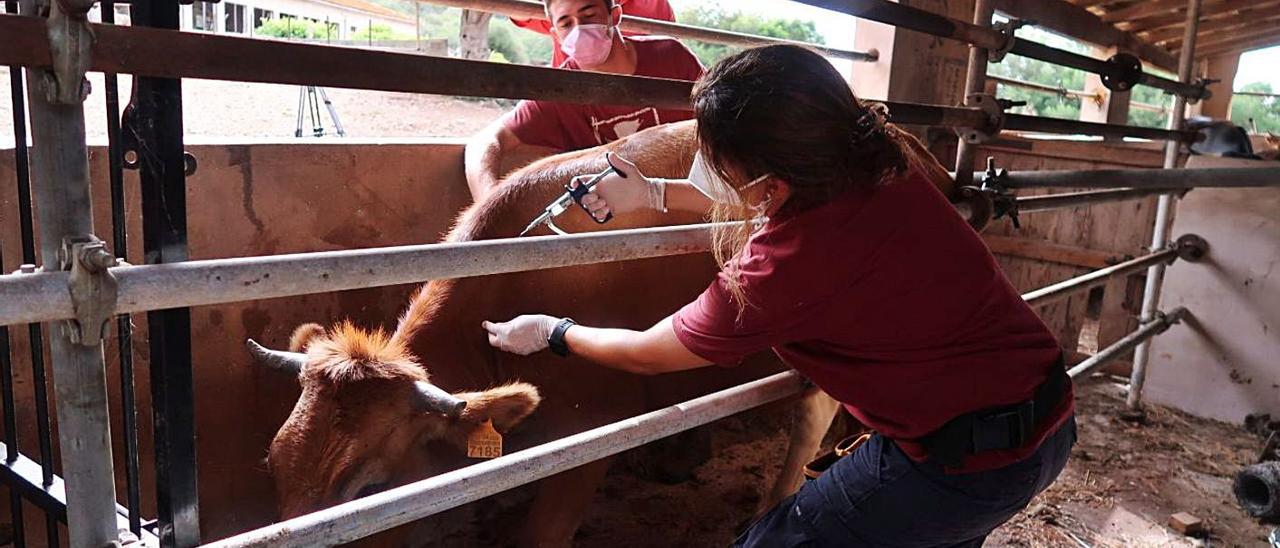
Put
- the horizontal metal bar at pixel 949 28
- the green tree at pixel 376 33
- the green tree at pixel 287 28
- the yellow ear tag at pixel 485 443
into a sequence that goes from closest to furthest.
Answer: the yellow ear tag at pixel 485 443 → the horizontal metal bar at pixel 949 28 → the green tree at pixel 287 28 → the green tree at pixel 376 33

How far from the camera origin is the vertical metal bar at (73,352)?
3.91 ft

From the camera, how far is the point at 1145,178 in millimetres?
3822

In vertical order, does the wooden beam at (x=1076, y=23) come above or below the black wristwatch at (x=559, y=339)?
above

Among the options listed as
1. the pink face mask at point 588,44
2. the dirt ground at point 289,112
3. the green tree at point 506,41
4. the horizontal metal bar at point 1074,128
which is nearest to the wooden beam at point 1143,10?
the horizontal metal bar at point 1074,128

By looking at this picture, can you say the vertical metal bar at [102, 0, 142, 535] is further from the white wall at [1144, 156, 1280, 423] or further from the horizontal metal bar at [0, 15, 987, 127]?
the white wall at [1144, 156, 1280, 423]

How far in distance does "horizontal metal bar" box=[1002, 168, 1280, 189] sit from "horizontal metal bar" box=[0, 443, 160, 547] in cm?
286

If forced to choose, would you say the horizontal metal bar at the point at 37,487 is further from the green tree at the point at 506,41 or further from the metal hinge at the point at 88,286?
the green tree at the point at 506,41

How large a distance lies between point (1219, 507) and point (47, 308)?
4.59 metres

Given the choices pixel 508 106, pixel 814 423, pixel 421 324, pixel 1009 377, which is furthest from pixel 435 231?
pixel 508 106

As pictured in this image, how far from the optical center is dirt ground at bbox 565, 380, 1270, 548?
369 cm

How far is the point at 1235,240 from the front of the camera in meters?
5.10

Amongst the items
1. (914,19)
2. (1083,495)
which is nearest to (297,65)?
(914,19)

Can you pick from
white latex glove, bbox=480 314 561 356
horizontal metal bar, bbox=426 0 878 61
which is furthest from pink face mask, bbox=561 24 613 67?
white latex glove, bbox=480 314 561 356

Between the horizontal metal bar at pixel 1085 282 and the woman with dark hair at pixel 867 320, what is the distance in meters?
1.11
